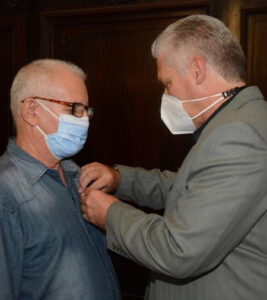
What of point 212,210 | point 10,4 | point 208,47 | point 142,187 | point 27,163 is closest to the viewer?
point 212,210

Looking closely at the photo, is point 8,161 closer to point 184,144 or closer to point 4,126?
point 184,144

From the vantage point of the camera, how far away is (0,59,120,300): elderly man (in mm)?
1378

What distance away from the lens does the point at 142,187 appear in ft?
6.25

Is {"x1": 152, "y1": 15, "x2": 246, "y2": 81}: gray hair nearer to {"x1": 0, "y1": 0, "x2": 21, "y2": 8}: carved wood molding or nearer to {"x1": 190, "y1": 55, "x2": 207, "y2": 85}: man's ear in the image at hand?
{"x1": 190, "y1": 55, "x2": 207, "y2": 85}: man's ear

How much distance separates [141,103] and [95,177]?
4.31 feet

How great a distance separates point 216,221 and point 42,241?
545 mm

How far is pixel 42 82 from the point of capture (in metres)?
1.55

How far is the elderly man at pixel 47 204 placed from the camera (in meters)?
1.38

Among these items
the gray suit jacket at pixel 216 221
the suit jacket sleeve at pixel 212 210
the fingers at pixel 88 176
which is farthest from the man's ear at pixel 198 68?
the fingers at pixel 88 176

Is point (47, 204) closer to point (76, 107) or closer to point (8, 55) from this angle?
point (76, 107)

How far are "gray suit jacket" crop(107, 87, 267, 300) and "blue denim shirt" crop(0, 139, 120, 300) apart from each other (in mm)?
178

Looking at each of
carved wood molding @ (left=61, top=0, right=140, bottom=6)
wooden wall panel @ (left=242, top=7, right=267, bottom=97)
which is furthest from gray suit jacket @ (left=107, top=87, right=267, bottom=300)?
carved wood molding @ (left=61, top=0, right=140, bottom=6)

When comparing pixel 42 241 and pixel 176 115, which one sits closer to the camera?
pixel 42 241

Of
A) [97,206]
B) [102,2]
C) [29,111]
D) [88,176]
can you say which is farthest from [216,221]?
[102,2]
